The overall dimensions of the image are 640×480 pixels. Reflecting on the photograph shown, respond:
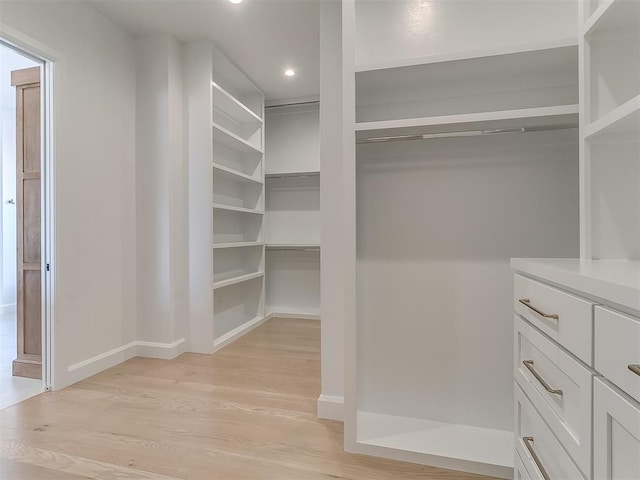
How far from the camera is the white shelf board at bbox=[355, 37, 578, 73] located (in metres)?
1.32

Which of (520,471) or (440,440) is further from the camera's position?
(440,440)

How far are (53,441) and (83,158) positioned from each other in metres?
1.84

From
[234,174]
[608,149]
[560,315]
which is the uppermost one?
[234,174]

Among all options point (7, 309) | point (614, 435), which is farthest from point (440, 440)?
point (7, 309)

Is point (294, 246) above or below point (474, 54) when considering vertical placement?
below

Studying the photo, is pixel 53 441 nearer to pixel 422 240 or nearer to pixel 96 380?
pixel 96 380

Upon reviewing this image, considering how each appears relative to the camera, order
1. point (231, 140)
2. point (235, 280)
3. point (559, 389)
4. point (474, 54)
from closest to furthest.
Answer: point (559, 389) → point (474, 54) → point (235, 280) → point (231, 140)

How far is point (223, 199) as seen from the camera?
3.72 meters

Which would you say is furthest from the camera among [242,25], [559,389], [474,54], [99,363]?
[242,25]

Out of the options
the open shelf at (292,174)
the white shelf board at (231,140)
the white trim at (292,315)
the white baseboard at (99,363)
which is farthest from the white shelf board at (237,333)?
the white shelf board at (231,140)

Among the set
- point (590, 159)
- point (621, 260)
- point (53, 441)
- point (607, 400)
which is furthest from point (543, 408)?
point (53, 441)

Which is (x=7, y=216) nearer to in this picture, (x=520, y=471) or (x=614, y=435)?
(x=520, y=471)

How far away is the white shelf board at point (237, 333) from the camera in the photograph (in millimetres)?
3204

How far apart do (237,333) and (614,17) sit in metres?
3.47
